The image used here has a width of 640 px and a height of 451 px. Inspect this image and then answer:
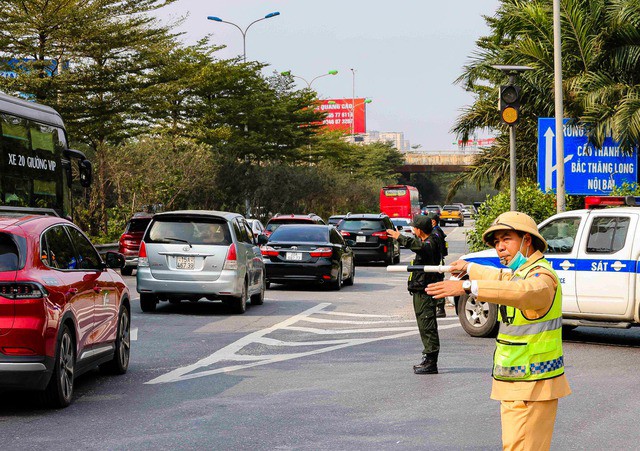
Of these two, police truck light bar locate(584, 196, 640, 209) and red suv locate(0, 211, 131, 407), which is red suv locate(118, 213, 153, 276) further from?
red suv locate(0, 211, 131, 407)

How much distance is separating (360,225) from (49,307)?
25252mm

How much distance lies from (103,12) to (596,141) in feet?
62.7

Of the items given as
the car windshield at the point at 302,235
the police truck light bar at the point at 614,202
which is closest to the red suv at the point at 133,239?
the car windshield at the point at 302,235

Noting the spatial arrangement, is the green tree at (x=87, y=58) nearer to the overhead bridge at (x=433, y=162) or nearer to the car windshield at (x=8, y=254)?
the car windshield at (x=8, y=254)

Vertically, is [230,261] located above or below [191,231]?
below

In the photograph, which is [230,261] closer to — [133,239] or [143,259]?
[143,259]

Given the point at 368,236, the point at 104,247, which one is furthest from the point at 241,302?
the point at 368,236

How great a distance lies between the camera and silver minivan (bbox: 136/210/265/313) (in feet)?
55.9

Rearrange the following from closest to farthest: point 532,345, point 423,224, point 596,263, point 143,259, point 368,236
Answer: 1. point 532,345
2. point 423,224
3. point 596,263
4. point 143,259
5. point 368,236

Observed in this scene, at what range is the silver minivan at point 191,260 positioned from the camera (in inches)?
671

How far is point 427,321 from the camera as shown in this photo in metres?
11.1

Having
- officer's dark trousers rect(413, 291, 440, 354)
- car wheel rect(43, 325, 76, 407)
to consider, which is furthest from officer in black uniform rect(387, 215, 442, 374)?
car wheel rect(43, 325, 76, 407)

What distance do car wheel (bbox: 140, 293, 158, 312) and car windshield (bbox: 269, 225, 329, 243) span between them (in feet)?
18.9

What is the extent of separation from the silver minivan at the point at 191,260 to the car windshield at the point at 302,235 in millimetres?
5658
